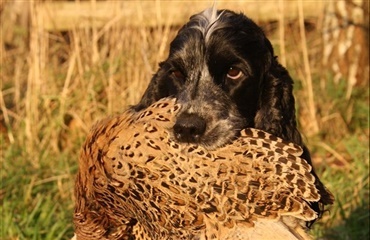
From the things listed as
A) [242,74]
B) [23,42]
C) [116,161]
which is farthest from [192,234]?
[23,42]

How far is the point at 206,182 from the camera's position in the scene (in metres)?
3.04

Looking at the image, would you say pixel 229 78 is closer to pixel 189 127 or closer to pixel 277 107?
pixel 277 107

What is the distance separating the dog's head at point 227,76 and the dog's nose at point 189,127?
0.12 m

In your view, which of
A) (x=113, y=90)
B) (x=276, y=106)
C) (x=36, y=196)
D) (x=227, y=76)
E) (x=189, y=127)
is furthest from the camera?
(x=113, y=90)

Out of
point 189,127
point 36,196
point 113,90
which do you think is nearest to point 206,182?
point 189,127

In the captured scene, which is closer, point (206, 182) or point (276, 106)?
point (206, 182)

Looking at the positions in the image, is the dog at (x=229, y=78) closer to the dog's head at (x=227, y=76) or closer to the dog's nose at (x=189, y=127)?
the dog's head at (x=227, y=76)

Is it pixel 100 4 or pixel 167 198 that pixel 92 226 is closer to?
pixel 167 198

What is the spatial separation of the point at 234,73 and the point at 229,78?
36 millimetres

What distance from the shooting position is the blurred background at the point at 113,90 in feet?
17.4

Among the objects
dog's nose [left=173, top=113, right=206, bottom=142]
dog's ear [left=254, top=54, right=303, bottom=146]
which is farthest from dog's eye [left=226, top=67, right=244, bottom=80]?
dog's nose [left=173, top=113, right=206, bottom=142]

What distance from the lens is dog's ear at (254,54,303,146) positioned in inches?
155

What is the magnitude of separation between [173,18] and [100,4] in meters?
1.00

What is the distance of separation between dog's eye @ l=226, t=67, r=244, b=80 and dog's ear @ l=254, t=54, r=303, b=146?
17cm
